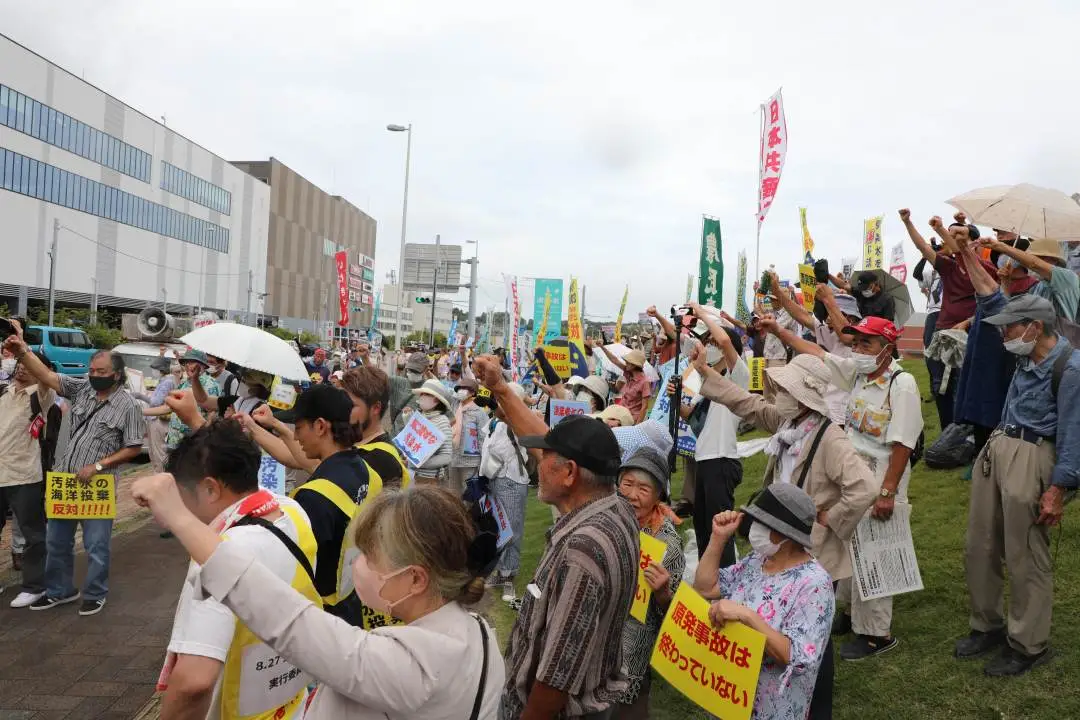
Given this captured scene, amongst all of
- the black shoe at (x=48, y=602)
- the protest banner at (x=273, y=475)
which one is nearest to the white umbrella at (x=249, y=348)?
the protest banner at (x=273, y=475)

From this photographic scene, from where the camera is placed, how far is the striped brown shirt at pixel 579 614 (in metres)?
2.32

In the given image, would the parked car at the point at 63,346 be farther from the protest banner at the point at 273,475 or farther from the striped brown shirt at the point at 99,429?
the protest banner at the point at 273,475

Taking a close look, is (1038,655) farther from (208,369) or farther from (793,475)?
(208,369)

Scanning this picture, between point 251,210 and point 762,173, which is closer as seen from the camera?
point 762,173

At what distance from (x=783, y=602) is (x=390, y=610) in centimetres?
169

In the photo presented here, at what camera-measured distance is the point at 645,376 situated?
8148 mm

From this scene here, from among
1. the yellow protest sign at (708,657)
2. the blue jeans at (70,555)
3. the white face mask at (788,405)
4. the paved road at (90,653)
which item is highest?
the white face mask at (788,405)

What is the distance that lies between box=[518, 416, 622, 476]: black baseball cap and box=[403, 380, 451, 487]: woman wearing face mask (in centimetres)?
475

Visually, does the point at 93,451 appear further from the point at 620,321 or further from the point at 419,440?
the point at 620,321

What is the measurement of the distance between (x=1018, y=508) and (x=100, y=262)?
5056 centimetres

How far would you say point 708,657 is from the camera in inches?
117

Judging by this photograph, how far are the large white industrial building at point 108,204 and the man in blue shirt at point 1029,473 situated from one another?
44135mm

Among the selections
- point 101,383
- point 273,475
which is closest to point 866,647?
point 273,475

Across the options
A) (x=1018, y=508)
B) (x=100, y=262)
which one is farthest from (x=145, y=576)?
(x=100, y=262)
